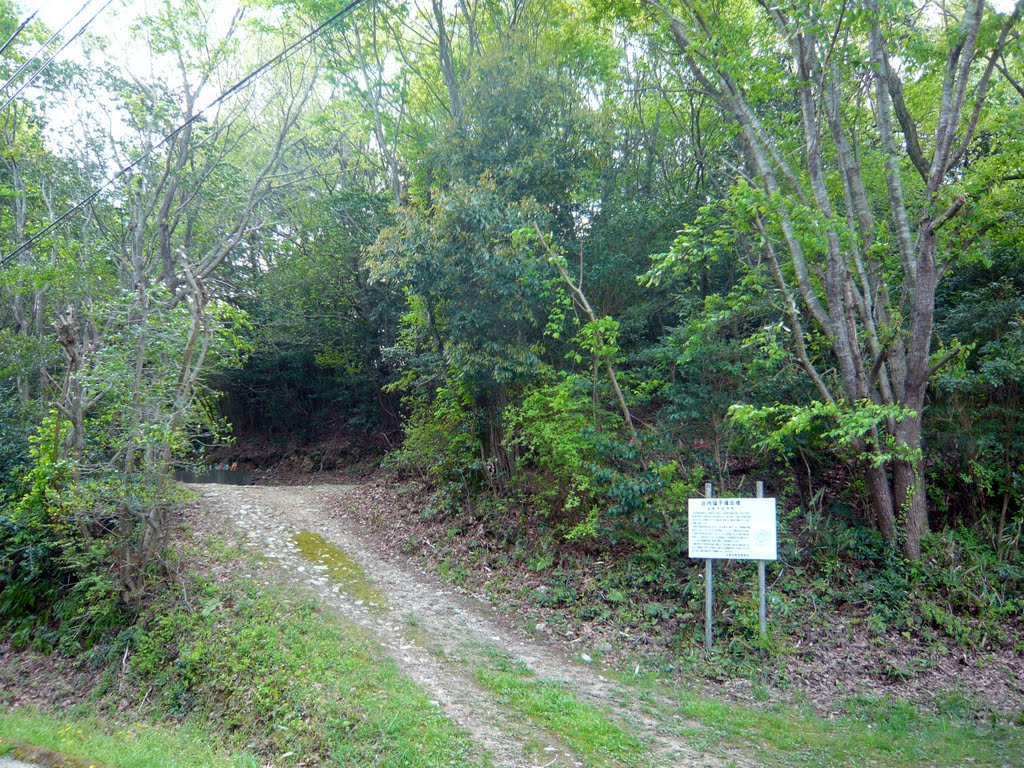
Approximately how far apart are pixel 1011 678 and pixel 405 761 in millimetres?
6690

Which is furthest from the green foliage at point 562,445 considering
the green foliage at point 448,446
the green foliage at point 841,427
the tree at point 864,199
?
the tree at point 864,199

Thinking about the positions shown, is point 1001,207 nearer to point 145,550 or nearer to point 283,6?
point 145,550

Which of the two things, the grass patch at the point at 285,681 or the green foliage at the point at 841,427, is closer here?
the grass patch at the point at 285,681

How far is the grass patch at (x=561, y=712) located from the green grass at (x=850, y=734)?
67 centimetres

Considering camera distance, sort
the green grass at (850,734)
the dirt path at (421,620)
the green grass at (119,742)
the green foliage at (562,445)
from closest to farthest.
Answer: the green grass at (119,742) → the green grass at (850,734) → the dirt path at (421,620) → the green foliage at (562,445)

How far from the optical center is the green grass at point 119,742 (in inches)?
225

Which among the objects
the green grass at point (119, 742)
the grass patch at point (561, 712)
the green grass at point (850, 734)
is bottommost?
the green grass at point (119, 742)

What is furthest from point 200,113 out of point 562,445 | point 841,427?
point 841,427

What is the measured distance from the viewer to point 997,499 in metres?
10.4

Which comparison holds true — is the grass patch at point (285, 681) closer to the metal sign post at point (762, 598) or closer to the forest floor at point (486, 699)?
the forest floor at point (486, 699)

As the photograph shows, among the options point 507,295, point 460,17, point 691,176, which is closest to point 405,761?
point 507,295

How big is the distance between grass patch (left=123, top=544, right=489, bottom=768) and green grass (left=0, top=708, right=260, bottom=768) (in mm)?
359

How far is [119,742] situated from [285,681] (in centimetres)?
153

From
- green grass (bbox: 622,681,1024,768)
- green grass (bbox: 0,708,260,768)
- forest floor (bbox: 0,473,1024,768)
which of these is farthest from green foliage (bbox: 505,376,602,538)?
green grass (bbox: 0,708,260,768)
